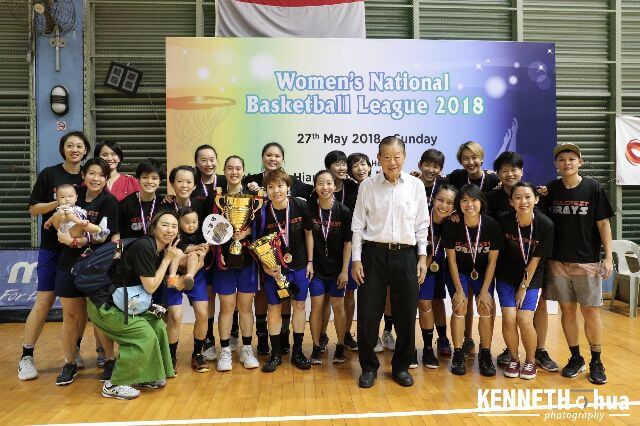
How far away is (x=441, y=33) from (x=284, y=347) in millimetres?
4917

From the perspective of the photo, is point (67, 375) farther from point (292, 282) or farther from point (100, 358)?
point (292, 282)

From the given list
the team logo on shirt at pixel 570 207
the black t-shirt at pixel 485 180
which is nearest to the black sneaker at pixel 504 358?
the team logo on shirt at pixel 570 207

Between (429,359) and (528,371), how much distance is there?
70 cm

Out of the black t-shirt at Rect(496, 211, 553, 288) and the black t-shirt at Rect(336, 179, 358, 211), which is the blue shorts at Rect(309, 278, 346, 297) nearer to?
the black t-shirt at Rect(336, 179, 358, 211)

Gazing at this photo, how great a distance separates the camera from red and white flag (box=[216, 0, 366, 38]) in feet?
20.4

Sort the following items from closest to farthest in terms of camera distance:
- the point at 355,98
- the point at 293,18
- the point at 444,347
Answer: the point at 444,347 < the point at 355,98 < the point at 293,18

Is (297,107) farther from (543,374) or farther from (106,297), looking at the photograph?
(543,374)

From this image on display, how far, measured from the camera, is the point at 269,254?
3.76m

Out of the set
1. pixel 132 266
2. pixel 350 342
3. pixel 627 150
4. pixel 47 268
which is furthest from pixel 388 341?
pixel 627 150

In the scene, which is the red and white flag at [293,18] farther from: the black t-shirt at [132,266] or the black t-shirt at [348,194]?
the black t-shirt at [132,266]

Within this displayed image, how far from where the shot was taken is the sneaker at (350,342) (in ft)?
14.7

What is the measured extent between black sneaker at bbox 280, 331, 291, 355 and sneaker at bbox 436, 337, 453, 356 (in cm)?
125

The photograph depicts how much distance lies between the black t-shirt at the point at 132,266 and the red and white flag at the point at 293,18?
12.1 ft

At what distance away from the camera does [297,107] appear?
5820 millimetres
